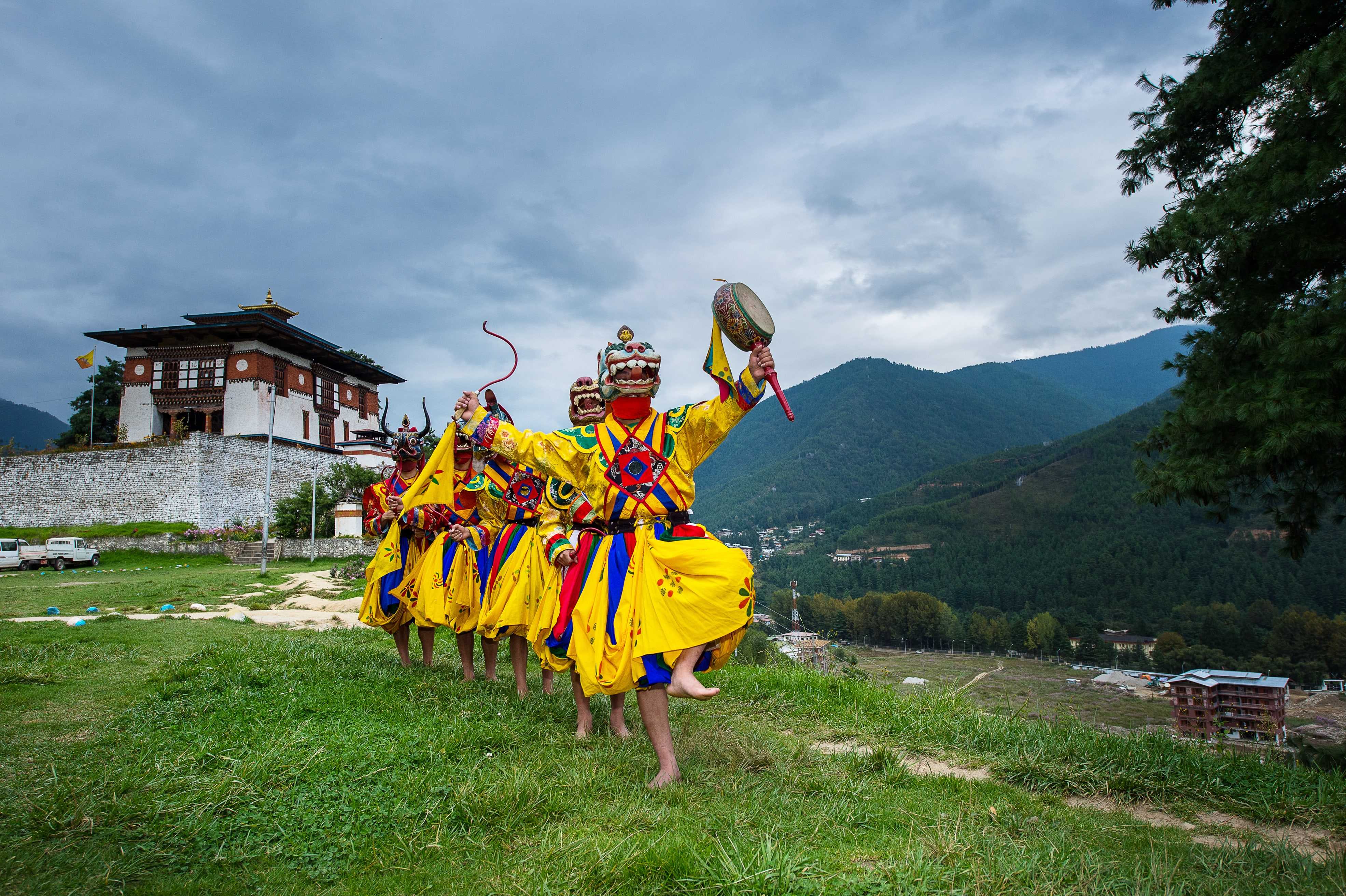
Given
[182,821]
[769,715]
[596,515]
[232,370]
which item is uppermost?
[232,370]

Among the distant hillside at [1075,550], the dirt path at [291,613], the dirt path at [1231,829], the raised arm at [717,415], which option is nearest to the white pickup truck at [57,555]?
the dirt path at [291,613]

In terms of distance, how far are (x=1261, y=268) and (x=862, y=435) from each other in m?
111

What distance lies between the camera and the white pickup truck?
890 inches

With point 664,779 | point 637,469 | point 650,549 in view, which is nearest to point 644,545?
point 650,549

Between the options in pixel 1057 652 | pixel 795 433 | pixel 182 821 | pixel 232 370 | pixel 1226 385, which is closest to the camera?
pixel 182 821

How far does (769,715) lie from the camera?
5.90 meters

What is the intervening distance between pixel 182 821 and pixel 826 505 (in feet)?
313

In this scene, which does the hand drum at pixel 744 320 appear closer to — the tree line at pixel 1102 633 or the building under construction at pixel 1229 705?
the building under construction at pixel 1229 705

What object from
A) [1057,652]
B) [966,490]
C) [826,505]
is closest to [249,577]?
[1057,652]

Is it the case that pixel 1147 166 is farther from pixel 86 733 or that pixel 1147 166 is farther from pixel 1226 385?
pixel 86 733

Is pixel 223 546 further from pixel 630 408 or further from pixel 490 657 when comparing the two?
pixel 630 408

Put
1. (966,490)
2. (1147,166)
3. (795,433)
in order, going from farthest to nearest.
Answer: (795,433) → (966,490) → (1147,166)

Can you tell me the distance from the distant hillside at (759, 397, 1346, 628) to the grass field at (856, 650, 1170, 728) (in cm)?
747

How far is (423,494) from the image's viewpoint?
21.0 ft
